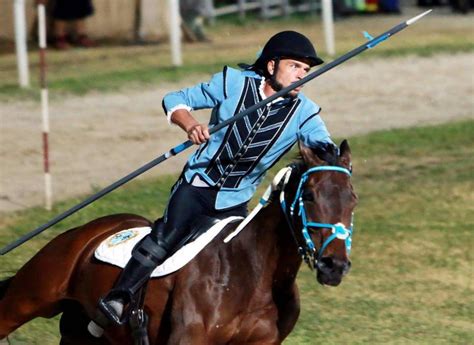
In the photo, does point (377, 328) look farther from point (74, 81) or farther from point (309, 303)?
point (74, 81)

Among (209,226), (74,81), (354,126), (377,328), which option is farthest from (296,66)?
(74,81)

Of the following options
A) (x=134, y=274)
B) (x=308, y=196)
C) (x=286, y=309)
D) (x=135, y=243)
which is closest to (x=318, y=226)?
(x=308, y=196)

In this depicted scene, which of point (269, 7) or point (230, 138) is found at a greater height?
point (230, 138)

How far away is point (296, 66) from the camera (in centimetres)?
650

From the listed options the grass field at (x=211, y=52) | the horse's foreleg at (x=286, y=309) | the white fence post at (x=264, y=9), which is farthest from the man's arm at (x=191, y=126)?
the white fence post at (x=264, y=9)

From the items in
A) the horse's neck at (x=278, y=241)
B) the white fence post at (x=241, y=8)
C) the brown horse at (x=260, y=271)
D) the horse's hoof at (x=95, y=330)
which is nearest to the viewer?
the brown horse at (x=260, y=271)

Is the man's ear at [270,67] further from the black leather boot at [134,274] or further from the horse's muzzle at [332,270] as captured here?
the horse's muzzle at [332,270]

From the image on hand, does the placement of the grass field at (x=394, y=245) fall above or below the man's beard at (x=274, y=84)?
below

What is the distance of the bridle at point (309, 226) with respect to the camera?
229 inches

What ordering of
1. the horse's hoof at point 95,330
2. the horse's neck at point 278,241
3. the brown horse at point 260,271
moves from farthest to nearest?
the horse's hoof at point 95,330, the horse's neck at point 278,241, the brown horse at point 260,271

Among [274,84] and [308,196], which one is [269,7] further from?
[308,196]

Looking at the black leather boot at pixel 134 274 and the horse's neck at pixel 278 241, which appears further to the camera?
the black leather boot at pixel 134 274

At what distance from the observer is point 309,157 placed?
611 cm

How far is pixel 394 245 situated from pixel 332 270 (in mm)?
5356
